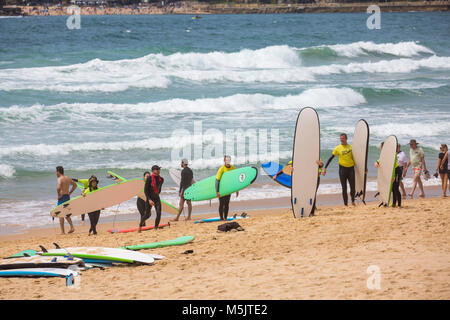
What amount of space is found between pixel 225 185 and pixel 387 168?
273 cm

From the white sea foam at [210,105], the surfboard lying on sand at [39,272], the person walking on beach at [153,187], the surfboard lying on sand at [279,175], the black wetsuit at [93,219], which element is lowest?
the black wetsuit at [93,219]

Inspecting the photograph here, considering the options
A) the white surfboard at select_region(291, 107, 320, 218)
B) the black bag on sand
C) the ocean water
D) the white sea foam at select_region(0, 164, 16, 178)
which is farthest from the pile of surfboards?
the white sea foam at select_region(0, 164, 16, 178)

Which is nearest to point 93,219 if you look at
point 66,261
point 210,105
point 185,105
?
point 66,261

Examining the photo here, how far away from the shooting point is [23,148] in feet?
52.6

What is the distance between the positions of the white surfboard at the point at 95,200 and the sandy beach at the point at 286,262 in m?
0.51

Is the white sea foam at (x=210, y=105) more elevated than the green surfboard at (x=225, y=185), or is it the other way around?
the white sea foam at (x=210, y=105)

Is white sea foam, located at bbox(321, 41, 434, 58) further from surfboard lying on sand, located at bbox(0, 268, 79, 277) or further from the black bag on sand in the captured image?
surfboard lying on sand, located at bbox(0, 268, 79, 277)

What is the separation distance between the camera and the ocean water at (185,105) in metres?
14.8

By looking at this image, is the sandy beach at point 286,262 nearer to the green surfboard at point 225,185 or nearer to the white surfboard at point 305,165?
the white surfboard at point 305,165

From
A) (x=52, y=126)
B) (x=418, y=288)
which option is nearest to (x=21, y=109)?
(x=52, y=126)

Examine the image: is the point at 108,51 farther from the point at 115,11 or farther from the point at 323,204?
the point at 115,11

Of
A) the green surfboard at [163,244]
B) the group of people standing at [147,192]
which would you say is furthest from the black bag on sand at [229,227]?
the group of people standing at [147,192]

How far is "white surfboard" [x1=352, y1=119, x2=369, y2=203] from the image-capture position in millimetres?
10046
